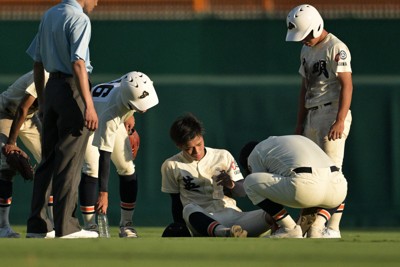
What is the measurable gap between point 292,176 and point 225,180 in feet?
3.23

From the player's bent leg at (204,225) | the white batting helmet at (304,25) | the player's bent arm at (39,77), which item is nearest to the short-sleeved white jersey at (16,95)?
the player's bent arm at (39,77)

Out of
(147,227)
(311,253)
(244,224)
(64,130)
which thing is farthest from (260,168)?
(147,227)

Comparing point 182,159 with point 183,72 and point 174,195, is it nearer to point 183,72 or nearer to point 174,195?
point 174,195

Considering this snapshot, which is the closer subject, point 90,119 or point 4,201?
point 90,119

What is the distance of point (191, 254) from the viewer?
5.86 meters

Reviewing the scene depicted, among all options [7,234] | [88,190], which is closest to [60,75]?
[88,190]

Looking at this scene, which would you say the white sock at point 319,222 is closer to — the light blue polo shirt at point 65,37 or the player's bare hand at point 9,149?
the light blue polo shirt at point 65,37

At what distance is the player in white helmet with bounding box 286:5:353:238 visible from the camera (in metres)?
8.80

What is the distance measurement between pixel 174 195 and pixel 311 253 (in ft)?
10.4

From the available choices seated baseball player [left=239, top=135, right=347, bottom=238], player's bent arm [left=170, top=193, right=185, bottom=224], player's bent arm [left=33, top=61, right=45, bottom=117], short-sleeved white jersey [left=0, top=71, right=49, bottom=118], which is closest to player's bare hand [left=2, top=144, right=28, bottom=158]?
short-sleeved white jersey [left=0, top=71, right=49, bottom=118]

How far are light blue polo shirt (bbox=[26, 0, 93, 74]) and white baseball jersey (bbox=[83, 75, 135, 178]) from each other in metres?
1.45

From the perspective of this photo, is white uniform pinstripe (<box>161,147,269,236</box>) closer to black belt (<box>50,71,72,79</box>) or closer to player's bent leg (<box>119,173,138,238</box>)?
player's bent leg (<box>119,173,138,238</box>)

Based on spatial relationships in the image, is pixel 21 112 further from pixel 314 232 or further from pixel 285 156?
pixel 314 232

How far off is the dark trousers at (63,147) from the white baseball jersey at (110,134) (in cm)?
137
